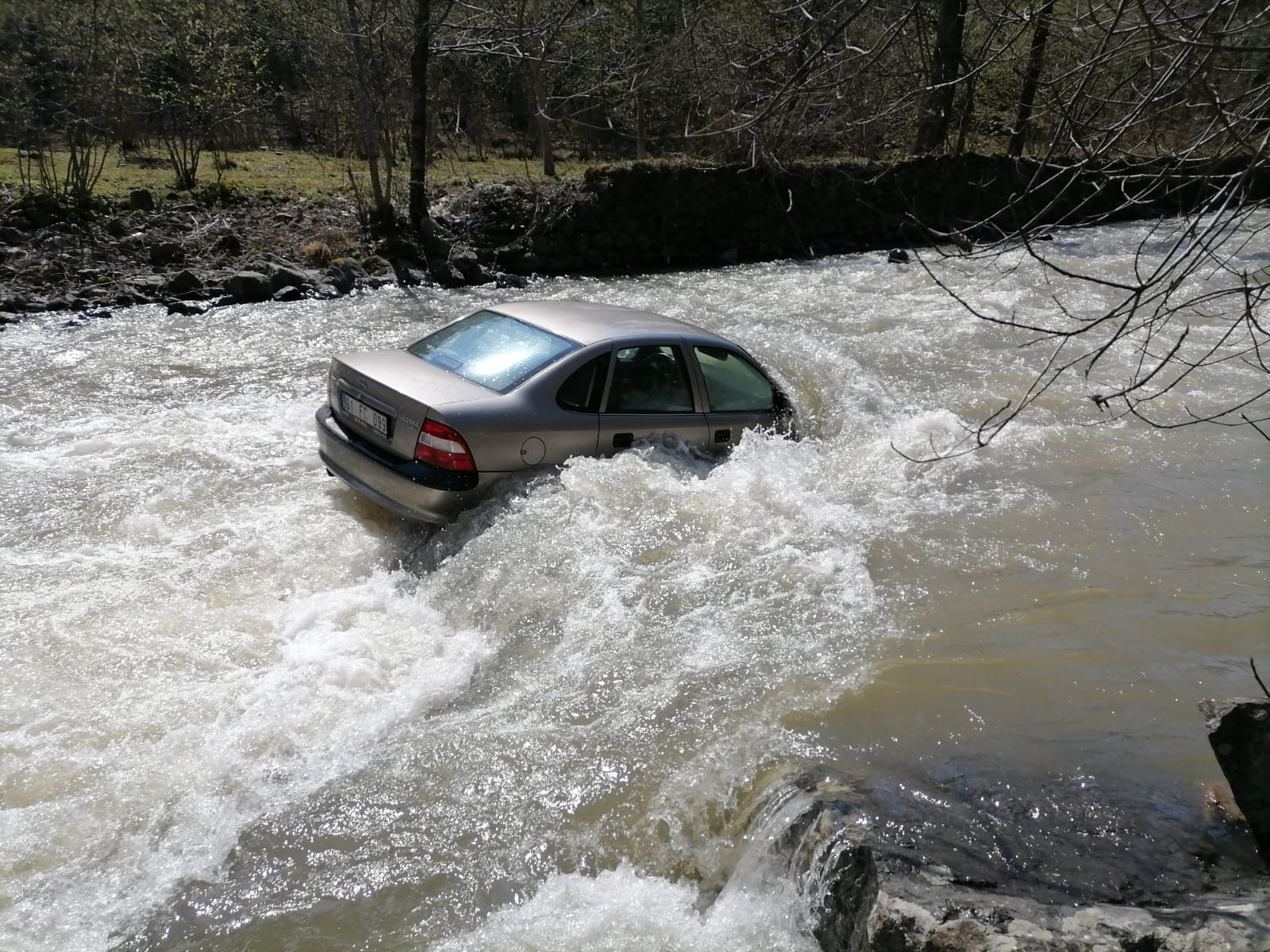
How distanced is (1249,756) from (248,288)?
1259cm

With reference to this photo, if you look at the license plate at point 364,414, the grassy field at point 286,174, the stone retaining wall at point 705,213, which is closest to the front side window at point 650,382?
the license plate at point 364,414

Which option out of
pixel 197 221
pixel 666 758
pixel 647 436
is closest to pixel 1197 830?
pixel 666 758

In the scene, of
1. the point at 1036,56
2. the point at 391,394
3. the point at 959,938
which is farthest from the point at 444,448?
the point at 1036,56

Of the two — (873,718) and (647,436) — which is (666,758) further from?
(647,436)

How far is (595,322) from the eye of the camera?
739cm

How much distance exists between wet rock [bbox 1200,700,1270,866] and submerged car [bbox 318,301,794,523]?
12.9ft

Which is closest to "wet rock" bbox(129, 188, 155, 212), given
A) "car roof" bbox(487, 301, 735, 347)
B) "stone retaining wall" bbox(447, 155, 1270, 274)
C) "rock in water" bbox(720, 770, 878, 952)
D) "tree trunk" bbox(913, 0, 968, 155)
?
A: "stone retaining wall" bbox(447, 155, 1270, 274)

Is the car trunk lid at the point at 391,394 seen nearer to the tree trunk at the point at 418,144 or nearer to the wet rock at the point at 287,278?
the wet rock at the point at 287,278

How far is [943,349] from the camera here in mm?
12273

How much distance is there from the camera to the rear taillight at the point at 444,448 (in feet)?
20.8

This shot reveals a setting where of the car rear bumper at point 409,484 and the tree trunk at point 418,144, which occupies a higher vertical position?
the tree trunk at point 418,144

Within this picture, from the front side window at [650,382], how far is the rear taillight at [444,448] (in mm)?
1105

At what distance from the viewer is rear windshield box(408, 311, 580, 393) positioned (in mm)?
6816

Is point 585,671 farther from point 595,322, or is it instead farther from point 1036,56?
point 1036,56
